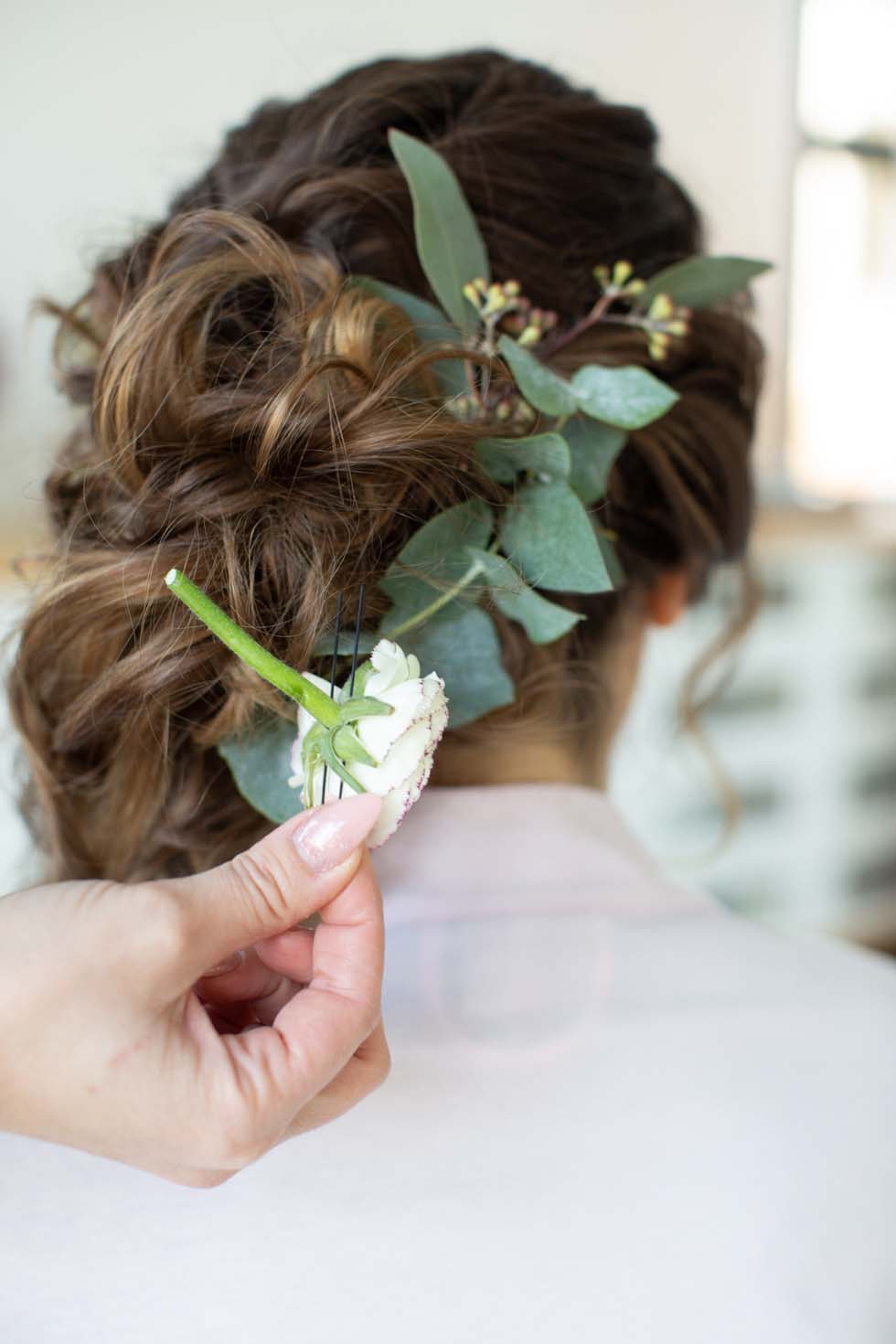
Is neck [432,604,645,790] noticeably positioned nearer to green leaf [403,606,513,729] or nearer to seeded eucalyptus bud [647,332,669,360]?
green leaf [403,606,513,729]

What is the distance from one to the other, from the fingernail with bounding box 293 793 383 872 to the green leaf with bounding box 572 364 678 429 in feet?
0.85

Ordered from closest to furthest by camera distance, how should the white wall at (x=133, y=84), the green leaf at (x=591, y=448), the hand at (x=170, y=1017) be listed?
the hand at (x=170, y=1017) → the green leaf at (x=591, y=448) → the white wall at (x=133, y=84)

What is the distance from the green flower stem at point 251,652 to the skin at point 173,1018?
47 mm

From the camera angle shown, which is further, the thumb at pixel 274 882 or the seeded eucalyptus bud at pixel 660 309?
the seeded eucalyptus bud at pixel 660 309

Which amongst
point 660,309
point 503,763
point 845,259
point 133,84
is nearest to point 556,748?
point 503,763

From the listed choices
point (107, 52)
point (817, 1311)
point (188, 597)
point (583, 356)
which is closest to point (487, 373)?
point (583, 356)

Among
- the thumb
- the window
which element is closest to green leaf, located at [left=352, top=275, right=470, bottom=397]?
the thumb

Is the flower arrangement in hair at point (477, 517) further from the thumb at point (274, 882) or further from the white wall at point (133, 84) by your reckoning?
the white wall at point (133, 84)

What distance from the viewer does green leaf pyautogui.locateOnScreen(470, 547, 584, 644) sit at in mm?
506

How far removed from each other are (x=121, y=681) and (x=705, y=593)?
0.51m

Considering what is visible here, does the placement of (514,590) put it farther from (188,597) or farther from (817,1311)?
(817,1311)

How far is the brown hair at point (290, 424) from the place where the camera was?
458 millimetres

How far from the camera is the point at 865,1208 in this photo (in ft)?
1.82

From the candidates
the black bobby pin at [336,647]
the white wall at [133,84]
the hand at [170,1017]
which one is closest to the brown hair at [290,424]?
the black bobby pin at [336,647]
